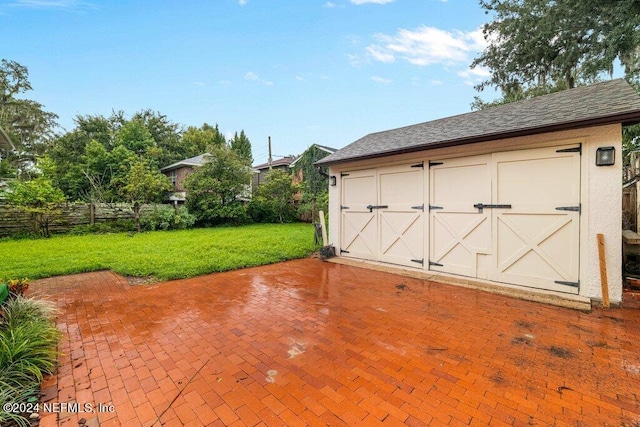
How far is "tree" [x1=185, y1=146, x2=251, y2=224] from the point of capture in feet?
46.4

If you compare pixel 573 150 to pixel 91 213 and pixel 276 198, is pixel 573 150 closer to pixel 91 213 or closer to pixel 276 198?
pixel 276 198

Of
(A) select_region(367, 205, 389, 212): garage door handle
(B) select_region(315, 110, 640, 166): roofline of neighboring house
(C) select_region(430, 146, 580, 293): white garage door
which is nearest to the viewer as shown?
(B) select_region(315, 110, 640, 166): roofline of neighboring house

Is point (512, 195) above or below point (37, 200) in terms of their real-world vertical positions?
below

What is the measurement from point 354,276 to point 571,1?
36.6 feet

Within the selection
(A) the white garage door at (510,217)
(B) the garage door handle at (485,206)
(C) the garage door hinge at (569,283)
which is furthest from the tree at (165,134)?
(C) the garage door hinge at (569,283)

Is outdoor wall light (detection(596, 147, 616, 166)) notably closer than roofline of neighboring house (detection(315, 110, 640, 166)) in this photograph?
No

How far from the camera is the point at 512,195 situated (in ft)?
14.6

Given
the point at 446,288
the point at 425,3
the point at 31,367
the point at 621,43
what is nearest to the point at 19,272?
the point at 31,367

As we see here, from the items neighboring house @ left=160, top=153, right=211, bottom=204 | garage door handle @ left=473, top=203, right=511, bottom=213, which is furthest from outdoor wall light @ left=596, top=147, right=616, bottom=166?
neighboring house @ left=160, top=153, right=211, bottom=204

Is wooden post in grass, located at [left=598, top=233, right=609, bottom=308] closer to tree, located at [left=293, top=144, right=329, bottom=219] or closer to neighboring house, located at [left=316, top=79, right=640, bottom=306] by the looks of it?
neighboring house, located at [left=316, top=79, right=640, bottom=306]

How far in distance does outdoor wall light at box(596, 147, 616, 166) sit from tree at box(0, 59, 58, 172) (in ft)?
101

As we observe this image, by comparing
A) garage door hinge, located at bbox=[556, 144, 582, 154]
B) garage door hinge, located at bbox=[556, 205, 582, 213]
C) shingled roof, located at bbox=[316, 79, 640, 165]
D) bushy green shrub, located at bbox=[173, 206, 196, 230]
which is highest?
shingled roof, located at bbox=[316, 79, 640, 165]

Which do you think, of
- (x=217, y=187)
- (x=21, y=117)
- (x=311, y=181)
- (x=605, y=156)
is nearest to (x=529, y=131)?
(x=605, y=156)

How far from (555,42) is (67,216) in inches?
805
